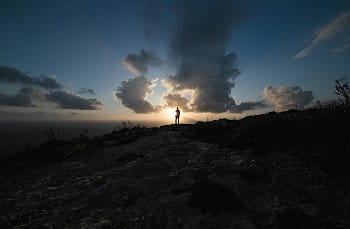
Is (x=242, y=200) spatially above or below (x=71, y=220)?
above

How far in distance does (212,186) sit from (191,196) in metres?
0.53

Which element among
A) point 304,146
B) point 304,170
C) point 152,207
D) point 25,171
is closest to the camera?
point 152,207

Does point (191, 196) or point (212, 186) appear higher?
point (212, 186)

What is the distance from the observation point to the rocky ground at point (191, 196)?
14.0ft

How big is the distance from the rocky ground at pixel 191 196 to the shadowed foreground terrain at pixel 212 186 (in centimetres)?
2

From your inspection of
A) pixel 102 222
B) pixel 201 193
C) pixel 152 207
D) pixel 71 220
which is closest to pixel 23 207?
pixel 71 220

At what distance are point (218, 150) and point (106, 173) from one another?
406cm

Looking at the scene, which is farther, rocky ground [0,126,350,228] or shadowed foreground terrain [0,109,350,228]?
shadowed foreground terrain [0,109,350,228]

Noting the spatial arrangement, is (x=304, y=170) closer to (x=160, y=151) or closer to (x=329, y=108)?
(x=329, y=108)

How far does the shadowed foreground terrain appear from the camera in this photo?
14.3 ft

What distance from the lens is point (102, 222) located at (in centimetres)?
461

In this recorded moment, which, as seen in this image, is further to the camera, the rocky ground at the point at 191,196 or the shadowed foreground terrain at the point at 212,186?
the shadowed foreground terrain at the point at 212,186

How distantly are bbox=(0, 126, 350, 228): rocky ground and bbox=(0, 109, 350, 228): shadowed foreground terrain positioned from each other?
0.02m

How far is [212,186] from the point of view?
526 cm
